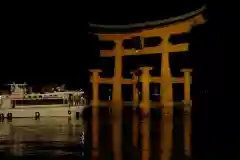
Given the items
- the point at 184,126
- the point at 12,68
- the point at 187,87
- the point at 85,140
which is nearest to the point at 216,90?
the point at 187,87

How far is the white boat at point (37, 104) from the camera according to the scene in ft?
66.9

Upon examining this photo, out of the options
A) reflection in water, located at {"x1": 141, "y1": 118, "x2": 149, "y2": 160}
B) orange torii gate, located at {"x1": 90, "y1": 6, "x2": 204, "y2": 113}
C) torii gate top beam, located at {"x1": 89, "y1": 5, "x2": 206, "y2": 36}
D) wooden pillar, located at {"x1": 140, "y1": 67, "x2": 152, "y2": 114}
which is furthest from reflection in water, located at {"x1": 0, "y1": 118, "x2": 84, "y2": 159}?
torii gate top beam, located at {"x1": 89, "y1": 5, "x2": 206, "y2": 36}

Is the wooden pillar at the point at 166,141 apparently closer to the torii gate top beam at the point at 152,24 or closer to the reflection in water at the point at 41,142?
the reflection in water at the point at 41,142

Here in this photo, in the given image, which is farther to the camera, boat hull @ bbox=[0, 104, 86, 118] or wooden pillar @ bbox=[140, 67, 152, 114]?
boat hull @ bbox=[0, 104, 86, 118]

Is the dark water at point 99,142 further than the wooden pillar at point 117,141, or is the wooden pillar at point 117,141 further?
the dark water at point 99,142

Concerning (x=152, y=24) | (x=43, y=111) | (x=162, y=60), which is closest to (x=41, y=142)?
(x=43, y=111)

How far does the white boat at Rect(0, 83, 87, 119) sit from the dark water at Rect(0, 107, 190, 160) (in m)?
4.97

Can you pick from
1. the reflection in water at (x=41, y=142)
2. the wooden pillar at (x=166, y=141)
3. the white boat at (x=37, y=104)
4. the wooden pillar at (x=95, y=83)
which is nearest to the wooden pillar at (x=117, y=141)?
the reflection in water at (x=41, y=142)

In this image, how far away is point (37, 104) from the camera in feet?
68.4

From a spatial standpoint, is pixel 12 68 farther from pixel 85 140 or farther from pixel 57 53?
pixel 85 140

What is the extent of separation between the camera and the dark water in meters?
9.48

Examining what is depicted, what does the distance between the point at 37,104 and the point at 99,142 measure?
9.88 meters

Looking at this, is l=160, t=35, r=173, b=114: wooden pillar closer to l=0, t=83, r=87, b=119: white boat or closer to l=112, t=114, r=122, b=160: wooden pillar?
l=0, t=83, r=87, b=119: white boat

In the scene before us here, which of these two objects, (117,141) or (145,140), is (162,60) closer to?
(145,140)
